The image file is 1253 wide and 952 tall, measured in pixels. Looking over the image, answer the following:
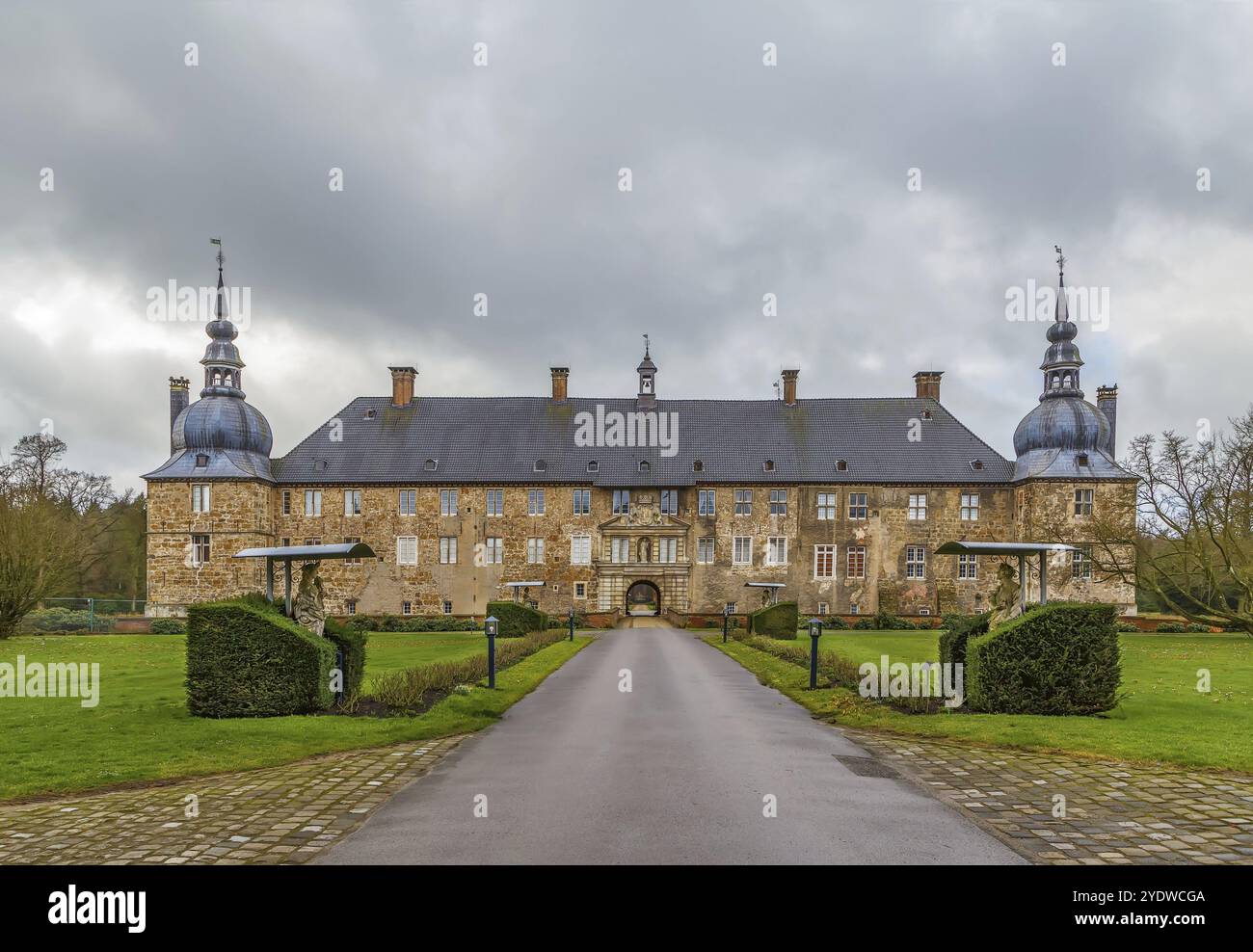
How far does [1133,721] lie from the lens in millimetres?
12734

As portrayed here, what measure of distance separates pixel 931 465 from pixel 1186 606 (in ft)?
61.4

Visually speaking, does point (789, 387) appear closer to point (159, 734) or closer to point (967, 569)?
point (967, 569)

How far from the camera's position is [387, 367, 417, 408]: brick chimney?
52.3 metres

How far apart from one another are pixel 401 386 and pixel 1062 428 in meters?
39.1

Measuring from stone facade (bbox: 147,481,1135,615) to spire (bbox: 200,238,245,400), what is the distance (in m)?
6.47

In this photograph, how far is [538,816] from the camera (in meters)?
A: 7.43

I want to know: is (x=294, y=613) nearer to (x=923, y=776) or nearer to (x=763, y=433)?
(x=923, y=776)

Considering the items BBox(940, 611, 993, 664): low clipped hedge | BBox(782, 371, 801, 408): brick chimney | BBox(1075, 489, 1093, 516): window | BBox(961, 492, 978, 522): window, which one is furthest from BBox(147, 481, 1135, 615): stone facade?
BBox(940, 611, 993, 664): low clipped hedge

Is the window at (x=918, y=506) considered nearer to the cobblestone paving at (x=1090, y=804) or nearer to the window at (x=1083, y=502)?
the window at (x=1083, y=502)

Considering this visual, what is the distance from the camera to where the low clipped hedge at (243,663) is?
12.8m

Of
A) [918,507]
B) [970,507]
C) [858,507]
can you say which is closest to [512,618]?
[858,507]

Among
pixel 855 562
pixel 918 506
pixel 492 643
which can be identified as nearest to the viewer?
pixel 492 643

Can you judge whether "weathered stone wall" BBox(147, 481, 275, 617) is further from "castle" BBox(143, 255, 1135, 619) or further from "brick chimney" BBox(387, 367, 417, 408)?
"brick chimney" BBox(387, 367, 417, 408)

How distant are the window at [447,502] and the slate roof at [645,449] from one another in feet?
2.38
